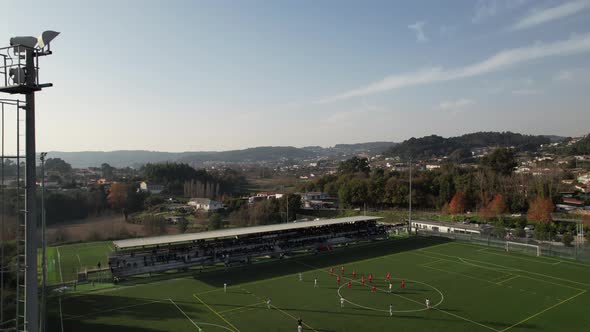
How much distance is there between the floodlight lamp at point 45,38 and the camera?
11.5 metres

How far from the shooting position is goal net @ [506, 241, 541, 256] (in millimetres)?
43272

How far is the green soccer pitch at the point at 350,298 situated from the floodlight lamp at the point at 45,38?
17.3 m

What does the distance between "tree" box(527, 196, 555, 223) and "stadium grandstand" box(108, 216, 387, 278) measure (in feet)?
77.4

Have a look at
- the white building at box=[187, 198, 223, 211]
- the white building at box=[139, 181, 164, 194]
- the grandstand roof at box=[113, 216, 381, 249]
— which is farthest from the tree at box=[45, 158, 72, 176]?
the grandstand roof at box=[113, 216, 381, 249]

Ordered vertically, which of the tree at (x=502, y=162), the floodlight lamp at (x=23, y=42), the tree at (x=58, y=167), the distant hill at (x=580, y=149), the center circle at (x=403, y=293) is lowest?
the center circle at (x=403, y=293)

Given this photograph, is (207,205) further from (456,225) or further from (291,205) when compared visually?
(456,225)

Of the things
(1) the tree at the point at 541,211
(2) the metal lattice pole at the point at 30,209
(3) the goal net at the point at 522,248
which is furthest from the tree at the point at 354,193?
(2) the metal lattice pole at the point at 30,209

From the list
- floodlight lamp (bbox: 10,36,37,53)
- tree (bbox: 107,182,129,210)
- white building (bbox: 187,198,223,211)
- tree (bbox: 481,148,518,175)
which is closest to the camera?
floodlight lamp (bbox: 10,36,37,53)

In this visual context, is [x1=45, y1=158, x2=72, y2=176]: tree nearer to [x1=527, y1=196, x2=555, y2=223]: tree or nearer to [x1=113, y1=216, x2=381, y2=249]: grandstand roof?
[x1=113, y1=216, x2=381, y2=249]: grandstand roof

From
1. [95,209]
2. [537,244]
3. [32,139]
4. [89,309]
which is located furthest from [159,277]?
[95,209]

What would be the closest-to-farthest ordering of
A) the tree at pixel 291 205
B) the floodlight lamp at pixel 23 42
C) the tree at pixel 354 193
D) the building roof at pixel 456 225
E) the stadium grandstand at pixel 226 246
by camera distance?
1. the floodlight lamp at pixel 23 42
2. the stadium grandstand at pixel 226 246
3. the building roof at pixel 456 225
4. the tree at pixel 291 205
5. the tree at pixel 354 193

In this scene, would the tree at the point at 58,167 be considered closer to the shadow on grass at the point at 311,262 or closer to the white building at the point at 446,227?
the shadow on grass at the point at 311,262

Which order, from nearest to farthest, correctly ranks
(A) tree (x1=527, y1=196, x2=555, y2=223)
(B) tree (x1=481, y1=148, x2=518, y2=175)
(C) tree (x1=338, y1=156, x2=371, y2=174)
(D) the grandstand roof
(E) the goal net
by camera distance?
(D) the grandstand roof, (E) the goal net, (A) tree (x1=527, y1=196, x2=555, y2=223), (B) tree (x1=481, y1=148, x2=518, y2=175), (C) tree (x1=338, y1=156, x2=371, y2=174)

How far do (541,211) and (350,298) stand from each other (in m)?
43.2
